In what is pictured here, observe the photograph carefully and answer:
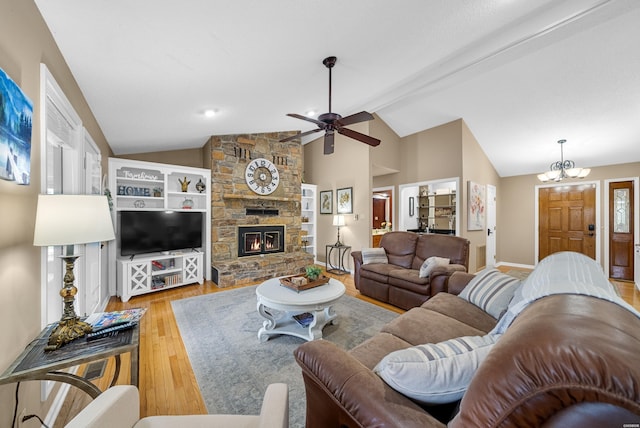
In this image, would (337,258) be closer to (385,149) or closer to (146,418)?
(385,149)

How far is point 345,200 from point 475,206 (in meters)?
2.57

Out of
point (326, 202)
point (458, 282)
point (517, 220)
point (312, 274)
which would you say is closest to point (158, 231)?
point (312, 274)

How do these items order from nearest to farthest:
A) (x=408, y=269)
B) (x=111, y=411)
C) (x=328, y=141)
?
(x=111, y=411), (x=328, y=141), (x=408, y=269)

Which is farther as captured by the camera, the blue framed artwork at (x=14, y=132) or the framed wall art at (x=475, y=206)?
Result: the framed wall art at (x=475, y=206)

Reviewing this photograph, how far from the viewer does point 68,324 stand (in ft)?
4.33

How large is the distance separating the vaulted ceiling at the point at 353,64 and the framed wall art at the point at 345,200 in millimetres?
1824

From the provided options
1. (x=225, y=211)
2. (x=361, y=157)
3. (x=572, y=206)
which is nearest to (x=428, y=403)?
(x=225, y=211)

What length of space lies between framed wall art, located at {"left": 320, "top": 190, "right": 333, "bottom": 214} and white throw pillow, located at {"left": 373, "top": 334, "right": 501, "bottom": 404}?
5152 mm

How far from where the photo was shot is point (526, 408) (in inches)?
22.2

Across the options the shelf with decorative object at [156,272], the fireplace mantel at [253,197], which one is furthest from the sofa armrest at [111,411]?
the fireplace mantel at [253,197]

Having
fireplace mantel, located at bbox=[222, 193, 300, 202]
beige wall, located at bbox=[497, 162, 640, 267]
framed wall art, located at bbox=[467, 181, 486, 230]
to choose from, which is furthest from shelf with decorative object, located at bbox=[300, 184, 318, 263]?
beige wall, located at bbox=[497, 162, 640, 267]

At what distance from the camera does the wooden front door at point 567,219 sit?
207 inches

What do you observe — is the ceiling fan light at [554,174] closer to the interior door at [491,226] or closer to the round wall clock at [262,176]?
the interior door at [491,226]

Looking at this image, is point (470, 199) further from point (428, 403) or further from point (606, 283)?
point (428, 403)
